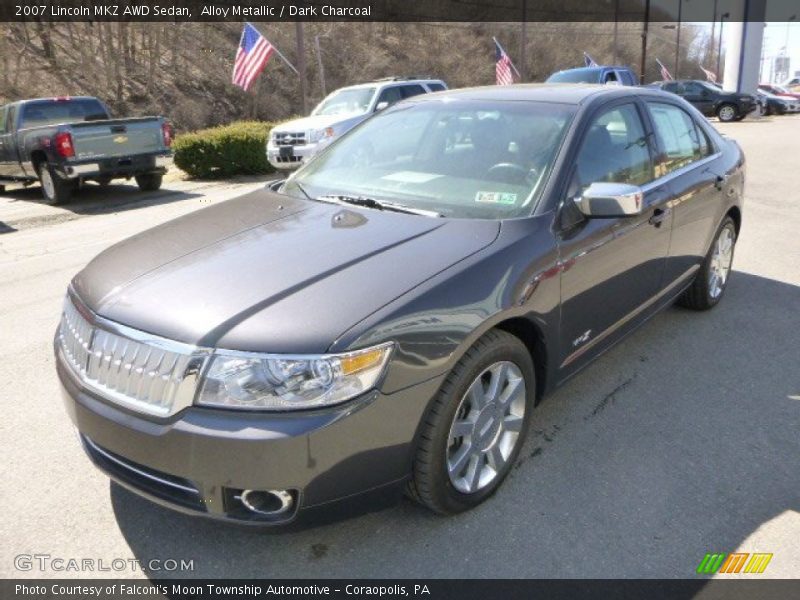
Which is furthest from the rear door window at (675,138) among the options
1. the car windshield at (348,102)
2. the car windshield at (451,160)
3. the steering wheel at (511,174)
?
the car windshield at (348,102)

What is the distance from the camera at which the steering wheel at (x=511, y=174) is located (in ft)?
10.6

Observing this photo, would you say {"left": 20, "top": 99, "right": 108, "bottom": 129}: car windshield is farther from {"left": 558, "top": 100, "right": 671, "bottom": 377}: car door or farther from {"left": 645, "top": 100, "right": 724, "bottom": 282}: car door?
{"left": 558, "top": 100, "right": 671, "bottom": 377}: car door

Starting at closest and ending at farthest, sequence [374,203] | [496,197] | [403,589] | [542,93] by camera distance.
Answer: [403,589], [496,197], [374,203], [542,93]

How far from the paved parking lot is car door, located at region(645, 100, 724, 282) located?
2.11ft

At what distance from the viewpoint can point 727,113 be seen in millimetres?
28094

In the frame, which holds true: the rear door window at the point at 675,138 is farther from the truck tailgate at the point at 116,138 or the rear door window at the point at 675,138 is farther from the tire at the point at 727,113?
the tire at the point at 727,113

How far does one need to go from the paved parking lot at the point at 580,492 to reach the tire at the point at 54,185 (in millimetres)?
7267

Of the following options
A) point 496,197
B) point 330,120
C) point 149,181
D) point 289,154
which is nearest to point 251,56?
point 330,120

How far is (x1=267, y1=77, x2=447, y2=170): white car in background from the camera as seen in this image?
42.6 ft

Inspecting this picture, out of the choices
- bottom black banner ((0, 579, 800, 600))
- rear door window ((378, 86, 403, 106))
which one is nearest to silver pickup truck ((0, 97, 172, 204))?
rear door window ((378, 86, 403, 106))

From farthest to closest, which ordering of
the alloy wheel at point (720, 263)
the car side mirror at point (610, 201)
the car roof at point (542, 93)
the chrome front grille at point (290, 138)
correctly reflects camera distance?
the chrome front grille at point (290, 138), the alloy wheel at point (720, 263), the car roof at point (542, 93), the car side mirror at point (610, 201)

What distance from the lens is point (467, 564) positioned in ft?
8.42

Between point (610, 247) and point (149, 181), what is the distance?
10913mm

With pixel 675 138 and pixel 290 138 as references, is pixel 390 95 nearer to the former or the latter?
pixel 290 138
